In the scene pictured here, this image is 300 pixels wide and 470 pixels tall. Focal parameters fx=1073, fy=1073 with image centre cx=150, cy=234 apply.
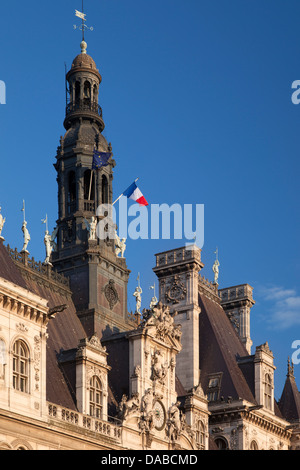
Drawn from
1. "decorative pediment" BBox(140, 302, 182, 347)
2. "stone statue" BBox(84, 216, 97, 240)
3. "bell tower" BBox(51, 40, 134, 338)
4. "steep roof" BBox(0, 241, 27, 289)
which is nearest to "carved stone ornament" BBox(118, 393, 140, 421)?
"decorative pediment" BBox(140, 302, 182, 347)

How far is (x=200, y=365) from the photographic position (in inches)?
3248

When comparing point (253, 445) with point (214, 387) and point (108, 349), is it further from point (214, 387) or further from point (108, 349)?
point (108, 349)

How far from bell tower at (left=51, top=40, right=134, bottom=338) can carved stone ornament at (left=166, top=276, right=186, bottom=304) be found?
33.5 ft

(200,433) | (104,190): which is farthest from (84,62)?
(200,433)

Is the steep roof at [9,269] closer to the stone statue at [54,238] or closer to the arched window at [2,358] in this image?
the arched window at [2,358]

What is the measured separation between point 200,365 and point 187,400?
34.7ft

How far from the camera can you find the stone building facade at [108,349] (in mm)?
54031

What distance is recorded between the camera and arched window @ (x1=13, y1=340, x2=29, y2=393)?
52.9 meters

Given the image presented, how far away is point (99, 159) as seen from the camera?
7169 centimetres

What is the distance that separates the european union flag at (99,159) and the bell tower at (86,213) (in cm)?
108

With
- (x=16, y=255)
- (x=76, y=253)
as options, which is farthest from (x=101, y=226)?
(x=16, y=255)

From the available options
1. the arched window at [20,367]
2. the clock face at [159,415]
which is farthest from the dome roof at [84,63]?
the arched window at [20,367]

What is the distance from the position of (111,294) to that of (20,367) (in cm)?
1893

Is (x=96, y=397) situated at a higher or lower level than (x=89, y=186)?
lower
